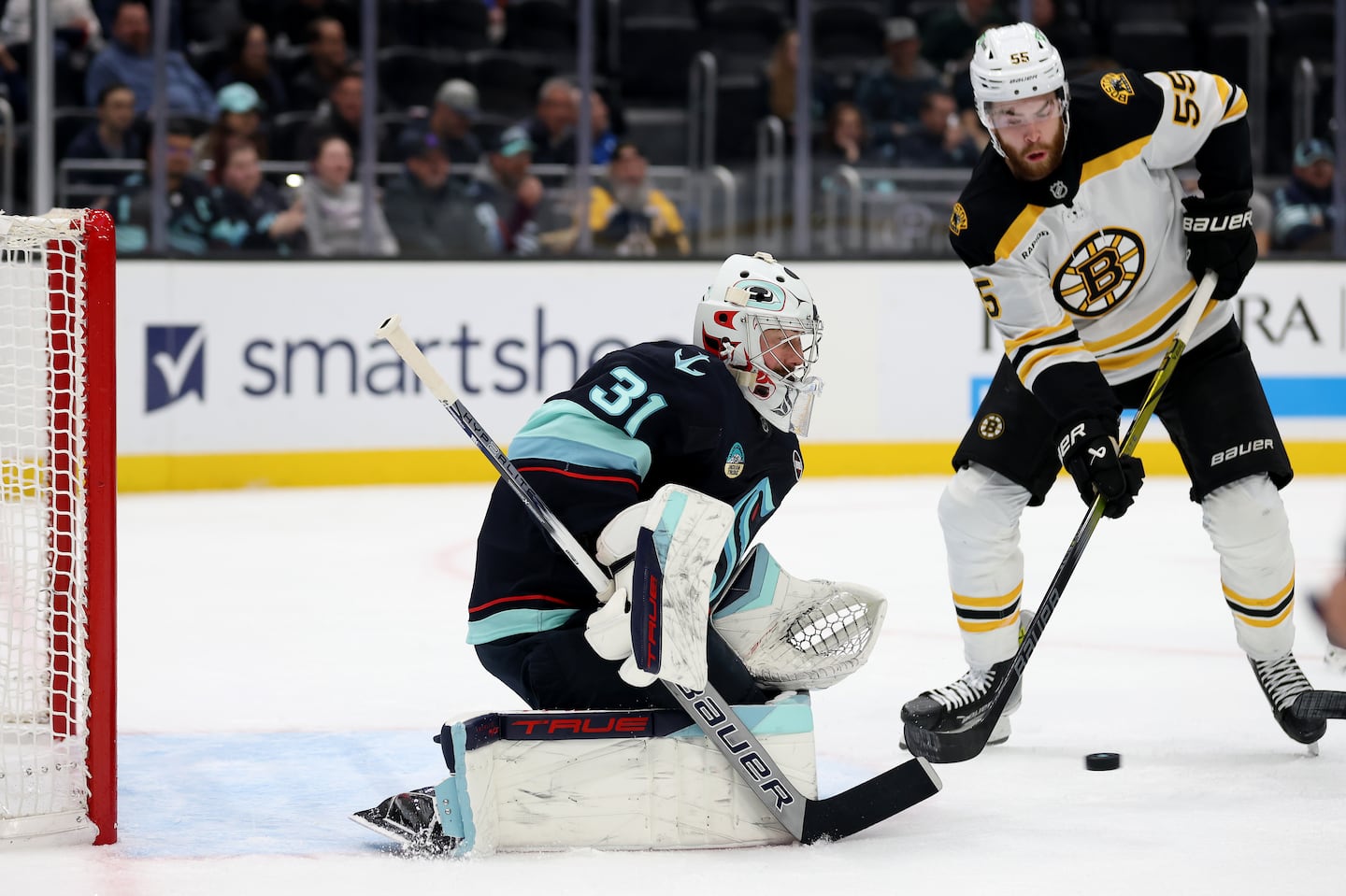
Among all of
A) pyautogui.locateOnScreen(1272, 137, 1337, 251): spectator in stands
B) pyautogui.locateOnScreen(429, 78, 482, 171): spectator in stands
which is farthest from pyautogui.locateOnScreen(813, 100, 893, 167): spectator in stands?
pyautogui.locateOnScreen(1272, 137, 1337, 251): spectator in stands

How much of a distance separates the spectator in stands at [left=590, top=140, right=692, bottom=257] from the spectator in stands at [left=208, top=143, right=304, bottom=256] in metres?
1.13

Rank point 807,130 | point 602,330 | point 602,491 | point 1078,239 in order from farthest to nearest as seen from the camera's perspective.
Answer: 1. point 807,130
2. point 602,330
3. point 1078,239
4. point 602,491

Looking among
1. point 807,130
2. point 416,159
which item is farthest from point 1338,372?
point 416,159

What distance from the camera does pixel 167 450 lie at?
6238 mm

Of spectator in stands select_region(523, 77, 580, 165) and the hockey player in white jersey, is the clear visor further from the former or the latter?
spectator in stands select_region(523, 77, 580, 165)

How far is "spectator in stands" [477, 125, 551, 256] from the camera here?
22.2ft

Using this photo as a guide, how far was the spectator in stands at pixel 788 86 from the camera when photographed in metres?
7.16

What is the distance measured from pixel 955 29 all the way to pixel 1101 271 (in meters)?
4.92

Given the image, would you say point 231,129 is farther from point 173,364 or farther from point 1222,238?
point 1222,238

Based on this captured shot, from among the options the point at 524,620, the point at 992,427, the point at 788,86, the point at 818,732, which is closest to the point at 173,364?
the point at 788,86

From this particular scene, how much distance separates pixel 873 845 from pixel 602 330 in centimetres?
450

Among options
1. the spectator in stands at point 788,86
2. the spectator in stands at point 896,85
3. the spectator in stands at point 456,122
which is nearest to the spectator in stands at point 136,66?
the spectator in stands at point 456,122

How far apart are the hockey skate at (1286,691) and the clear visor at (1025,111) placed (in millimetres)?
929

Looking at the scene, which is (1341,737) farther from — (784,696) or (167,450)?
(167,450)
